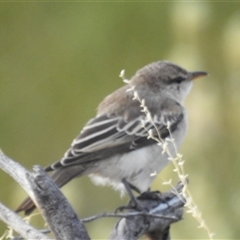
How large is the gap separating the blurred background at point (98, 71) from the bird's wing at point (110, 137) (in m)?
0.65

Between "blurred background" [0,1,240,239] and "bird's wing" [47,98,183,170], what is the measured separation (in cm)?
65

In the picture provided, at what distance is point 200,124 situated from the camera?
17.9 ft

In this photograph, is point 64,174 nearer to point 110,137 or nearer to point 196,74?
point 110,137

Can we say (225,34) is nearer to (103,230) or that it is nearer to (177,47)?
(177,47)

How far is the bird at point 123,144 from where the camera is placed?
4207mm

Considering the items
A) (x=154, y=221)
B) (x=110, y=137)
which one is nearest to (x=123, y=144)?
(x=110, y=137)

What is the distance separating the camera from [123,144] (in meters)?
4.50

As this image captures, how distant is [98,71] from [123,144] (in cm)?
200

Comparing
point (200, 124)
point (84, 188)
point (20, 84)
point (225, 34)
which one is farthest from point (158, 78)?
point (20, 84)

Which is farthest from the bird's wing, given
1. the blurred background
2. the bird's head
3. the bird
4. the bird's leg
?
the blurred background

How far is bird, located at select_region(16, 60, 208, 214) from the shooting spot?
4.21 metres

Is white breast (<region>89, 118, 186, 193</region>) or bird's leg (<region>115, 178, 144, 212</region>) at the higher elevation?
white breast (<region>89, 118, 186, 193</region>)

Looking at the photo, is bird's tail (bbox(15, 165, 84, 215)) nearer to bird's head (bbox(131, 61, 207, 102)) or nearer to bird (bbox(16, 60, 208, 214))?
bird (bbox(16, 60, 208, 214))

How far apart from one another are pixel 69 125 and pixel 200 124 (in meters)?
1.40
